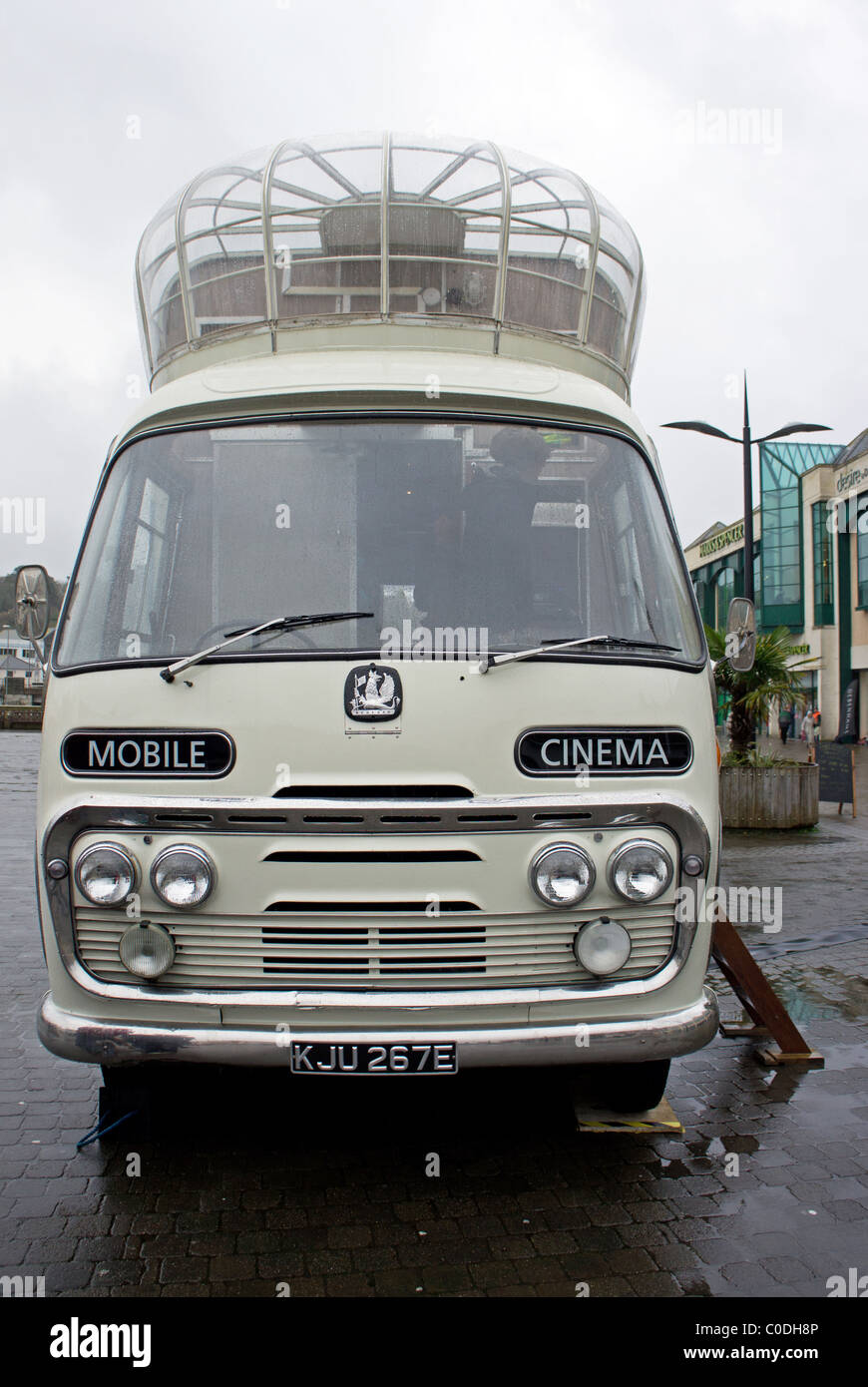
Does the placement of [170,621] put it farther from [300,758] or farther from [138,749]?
[300,758]

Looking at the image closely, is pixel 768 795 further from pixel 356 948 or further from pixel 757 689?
pixel 356 948

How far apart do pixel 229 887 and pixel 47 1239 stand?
4.13ft

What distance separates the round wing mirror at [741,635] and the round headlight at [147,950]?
254cm

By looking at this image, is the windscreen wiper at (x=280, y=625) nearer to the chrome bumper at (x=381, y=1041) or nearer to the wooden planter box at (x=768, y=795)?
the chrome bumper at (x=381, y=1041)

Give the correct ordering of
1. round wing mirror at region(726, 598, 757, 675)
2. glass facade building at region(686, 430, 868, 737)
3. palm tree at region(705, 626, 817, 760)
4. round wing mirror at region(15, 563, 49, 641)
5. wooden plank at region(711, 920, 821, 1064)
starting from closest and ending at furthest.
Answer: round wing mirror at region(15, 563, 49, 641), round wing mirror at region(726, 598, 757, 675), wooden plank at region(711, 920, 821, 1064), palm tree at region(705, 626, 817, 760), glass facade building at region(686, 430, 868, 737)

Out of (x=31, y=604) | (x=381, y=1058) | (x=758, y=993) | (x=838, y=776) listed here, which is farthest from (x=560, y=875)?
(x=838, y=776)

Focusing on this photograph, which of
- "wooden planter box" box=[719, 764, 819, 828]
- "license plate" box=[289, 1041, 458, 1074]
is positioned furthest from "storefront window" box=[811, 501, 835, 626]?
"license plate" box=[289, 1041, 458, 1074]

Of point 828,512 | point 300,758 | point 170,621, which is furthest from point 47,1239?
point 828,512

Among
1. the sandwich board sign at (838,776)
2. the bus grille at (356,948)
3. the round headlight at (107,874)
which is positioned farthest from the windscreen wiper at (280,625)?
the sandwich board sign at (838,776)

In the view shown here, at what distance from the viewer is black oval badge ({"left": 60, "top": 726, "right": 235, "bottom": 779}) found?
3.29m

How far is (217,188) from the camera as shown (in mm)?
4754

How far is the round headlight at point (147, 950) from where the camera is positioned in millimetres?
3289

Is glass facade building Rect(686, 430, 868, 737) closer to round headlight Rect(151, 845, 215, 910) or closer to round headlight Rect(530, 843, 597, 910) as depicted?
round headlight Rect(530, 843, 597, 910)

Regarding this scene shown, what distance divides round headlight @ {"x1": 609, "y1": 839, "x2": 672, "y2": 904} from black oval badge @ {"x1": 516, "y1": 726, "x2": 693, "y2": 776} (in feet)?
0.80
